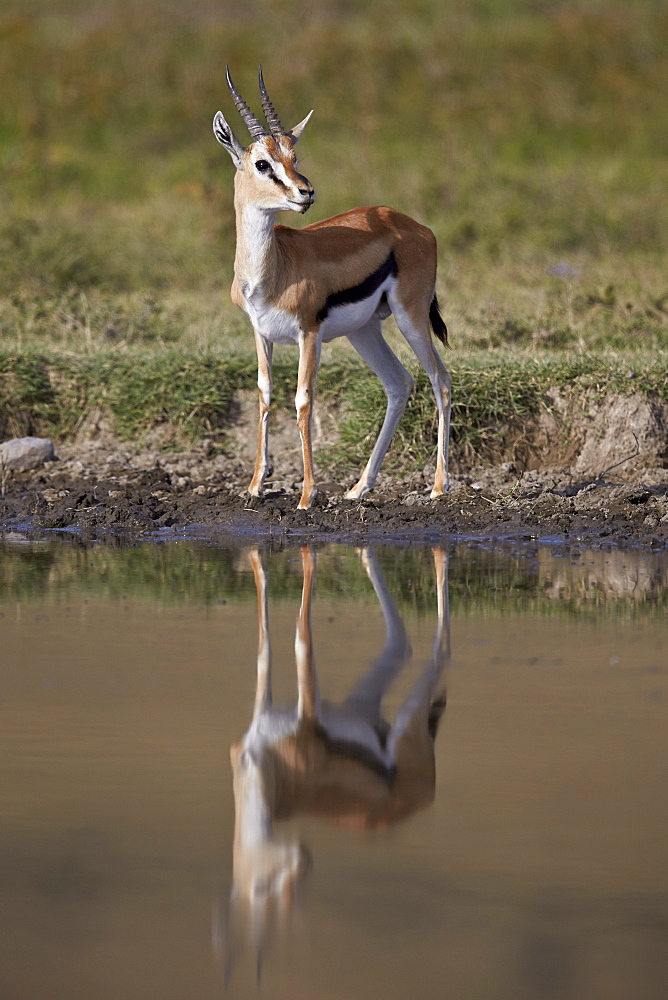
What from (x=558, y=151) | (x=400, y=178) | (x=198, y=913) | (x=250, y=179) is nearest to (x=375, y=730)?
(x=198, y=913)

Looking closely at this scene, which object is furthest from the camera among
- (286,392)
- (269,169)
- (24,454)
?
(286,392)

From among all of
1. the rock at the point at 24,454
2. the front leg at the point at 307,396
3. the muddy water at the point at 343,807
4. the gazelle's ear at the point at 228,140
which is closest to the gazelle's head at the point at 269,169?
the gazelle's ear at the point at 228,140

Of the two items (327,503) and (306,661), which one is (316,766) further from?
(327,503)

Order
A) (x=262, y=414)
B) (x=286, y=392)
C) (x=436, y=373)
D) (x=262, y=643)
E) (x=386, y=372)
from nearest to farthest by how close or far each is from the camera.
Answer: (x=262, y=643), (x=262, y=414), (x=436, y=373), (x=386, y=372), (x=286, y=392)

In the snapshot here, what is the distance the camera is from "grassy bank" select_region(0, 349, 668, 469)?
9.47m

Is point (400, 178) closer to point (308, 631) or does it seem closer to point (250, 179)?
point (250, 179)

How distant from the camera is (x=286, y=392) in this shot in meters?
9.92

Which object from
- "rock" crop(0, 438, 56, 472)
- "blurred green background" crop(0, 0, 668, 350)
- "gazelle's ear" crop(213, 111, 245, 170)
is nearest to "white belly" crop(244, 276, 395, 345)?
"gazelle's ear" crop(213, 111, 245, 170)

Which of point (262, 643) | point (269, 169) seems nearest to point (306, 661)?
point (262, 643)

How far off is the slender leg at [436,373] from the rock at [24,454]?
2367mm

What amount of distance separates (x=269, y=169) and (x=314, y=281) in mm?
642

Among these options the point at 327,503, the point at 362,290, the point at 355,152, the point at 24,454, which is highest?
the point at 355,152

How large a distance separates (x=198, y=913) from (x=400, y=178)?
1646 centimetres

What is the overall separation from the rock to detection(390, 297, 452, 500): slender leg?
237 centimetres
